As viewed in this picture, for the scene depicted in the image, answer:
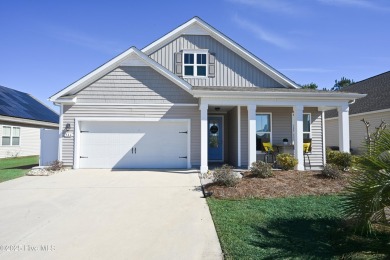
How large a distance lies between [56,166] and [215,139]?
765 cm

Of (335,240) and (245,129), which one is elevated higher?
(245,129)

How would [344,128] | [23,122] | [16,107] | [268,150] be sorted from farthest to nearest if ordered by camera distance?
[16,107] < [23,122] < [268,150] < [344,128]

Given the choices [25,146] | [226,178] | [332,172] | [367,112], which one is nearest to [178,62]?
[226,178]

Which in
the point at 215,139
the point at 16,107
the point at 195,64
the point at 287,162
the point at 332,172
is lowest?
the point at 332,172

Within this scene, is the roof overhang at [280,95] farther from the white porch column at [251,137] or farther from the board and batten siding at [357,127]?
the board and batten siding at [357,127]

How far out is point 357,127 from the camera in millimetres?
19703

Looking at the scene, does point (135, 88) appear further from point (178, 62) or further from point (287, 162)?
point (287, 162)

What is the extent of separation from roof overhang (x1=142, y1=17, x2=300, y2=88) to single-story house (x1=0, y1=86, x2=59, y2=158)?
41.6 ft

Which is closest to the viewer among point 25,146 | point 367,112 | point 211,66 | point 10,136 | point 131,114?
point 131,114

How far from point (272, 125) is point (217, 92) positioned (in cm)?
387

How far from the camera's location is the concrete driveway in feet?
13.4

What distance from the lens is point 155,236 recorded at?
15.1 ft

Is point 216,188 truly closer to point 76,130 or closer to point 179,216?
point 179,216

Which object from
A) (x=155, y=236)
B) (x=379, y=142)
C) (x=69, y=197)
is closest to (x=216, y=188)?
(x=155, y=236)
